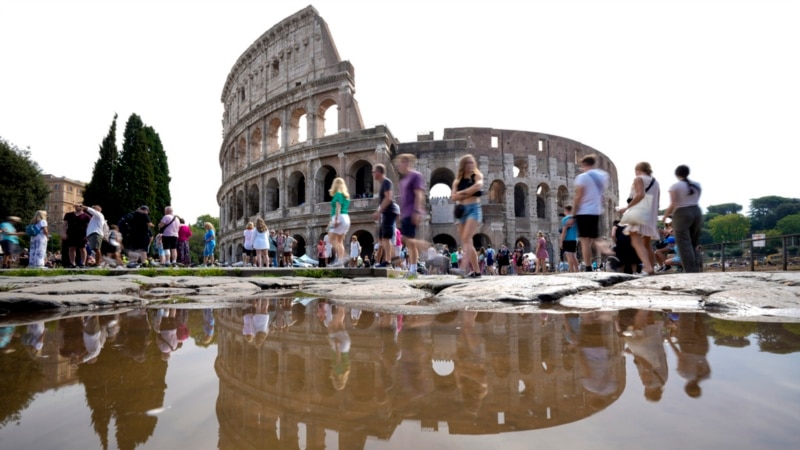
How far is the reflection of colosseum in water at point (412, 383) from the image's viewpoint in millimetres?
838

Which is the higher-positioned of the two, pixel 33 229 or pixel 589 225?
pixel 33 229

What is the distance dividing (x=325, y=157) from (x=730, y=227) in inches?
3523

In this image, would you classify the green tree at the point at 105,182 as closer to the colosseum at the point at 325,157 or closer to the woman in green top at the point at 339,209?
the colosseum at the point at 325,157

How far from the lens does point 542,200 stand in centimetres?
2920

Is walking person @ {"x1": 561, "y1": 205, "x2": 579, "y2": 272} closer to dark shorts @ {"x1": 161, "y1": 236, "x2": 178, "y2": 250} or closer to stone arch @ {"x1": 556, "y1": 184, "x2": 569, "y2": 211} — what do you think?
dark shorts @ {"x1": 161, "y1": 236, "x2": 178, "y2": 250}

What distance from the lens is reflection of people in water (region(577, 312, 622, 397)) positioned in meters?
1.05

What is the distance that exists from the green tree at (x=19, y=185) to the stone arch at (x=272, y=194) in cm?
1917

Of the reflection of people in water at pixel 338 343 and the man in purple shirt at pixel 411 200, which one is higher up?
the man in purple shirt at pixel 411 200

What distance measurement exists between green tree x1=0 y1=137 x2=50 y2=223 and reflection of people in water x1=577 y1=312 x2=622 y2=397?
37.4 meters

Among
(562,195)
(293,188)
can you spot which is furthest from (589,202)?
(562,195)

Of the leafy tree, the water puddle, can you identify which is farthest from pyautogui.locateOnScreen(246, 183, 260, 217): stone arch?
the water puddle

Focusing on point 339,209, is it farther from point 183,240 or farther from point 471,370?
point 183,240

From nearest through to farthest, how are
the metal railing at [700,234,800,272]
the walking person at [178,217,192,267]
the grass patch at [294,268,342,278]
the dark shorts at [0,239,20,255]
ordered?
the grass patch at [294,268,342,278]
the metal railing at [700,234,800,272]
the dark shorts at [0,239,20,255]
the walking person at [178,217,192,267]

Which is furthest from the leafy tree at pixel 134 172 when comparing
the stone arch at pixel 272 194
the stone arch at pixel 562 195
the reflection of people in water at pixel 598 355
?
the reflection of people in water at pixel 598 355
